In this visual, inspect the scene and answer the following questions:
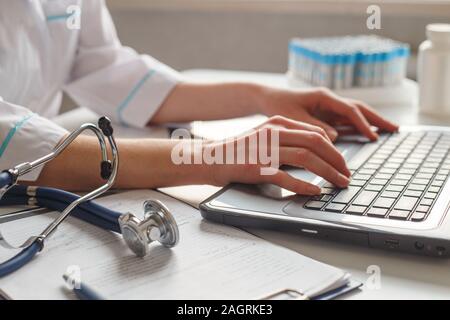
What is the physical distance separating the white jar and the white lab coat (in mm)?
456

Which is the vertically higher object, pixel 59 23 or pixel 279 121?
pixel 59 23

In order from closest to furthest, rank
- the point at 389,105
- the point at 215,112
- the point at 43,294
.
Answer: the point at 43,294 < the point at 215,112 < the point at 389,105

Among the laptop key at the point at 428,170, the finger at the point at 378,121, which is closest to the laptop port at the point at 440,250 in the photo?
the laptop key at the point at 428,170

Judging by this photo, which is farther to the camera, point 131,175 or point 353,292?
point 131,175

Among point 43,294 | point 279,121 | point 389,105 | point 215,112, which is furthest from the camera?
point 389,105

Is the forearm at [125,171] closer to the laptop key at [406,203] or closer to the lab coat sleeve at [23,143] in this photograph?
Answer: the lab coat sleeve at [23,143]

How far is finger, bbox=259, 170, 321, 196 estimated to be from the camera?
723 mm

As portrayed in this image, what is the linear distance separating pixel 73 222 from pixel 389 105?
0.78 metres

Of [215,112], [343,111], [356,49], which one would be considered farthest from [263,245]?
[356,49]

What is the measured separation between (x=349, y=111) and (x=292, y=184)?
309 mm

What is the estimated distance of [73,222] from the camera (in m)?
0.71

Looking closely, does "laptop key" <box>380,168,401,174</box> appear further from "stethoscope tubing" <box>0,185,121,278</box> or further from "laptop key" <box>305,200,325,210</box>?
"stethoscope tubing" <box>0,185,121,278</box>

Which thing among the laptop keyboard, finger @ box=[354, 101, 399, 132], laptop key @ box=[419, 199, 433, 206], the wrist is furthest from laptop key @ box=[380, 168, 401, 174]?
the wrist

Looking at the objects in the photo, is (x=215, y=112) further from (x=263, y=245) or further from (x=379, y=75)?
(x=263, y=245)
